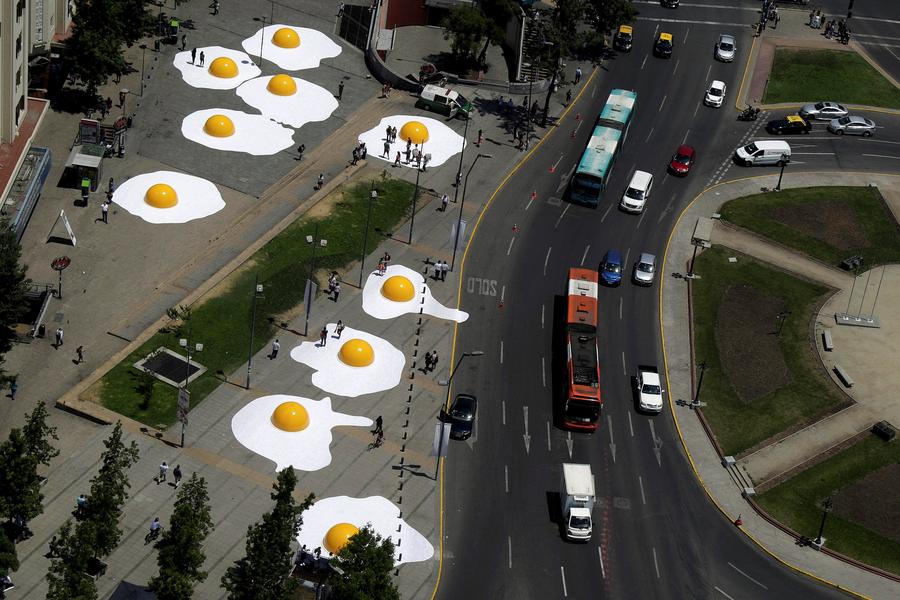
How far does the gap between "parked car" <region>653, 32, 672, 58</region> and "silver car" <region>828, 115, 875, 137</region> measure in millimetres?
18403

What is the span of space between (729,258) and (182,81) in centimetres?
5319

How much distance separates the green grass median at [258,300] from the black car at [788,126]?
127ft

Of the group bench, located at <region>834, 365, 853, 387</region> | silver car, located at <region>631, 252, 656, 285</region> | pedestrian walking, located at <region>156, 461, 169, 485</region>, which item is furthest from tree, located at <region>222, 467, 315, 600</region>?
bench, located at <region>834, 365, 853, 387</region>

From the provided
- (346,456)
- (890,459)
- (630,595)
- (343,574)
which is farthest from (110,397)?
(890,459)

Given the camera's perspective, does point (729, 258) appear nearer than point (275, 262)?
No

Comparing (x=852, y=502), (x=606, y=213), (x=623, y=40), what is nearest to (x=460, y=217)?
(x=606, y=213)

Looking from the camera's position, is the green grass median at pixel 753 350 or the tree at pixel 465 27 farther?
the tree at pixel 465 27

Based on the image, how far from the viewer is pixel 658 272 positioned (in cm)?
12225

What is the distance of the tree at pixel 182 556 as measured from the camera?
270ft

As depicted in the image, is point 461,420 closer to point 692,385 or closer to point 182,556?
point 692,385

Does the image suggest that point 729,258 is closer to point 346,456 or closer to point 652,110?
point 652,110

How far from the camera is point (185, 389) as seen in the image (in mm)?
101312

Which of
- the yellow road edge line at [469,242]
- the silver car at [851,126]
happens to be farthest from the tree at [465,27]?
the silver car at [851,126]

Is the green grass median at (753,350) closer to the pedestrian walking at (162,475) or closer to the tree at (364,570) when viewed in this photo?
the tree at (364,570)
